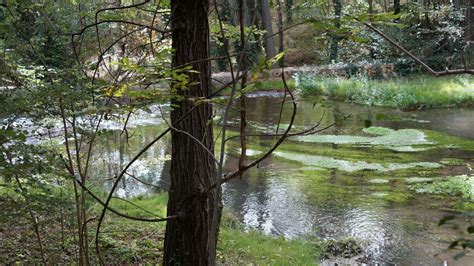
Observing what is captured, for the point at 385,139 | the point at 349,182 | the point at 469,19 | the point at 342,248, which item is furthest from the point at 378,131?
the point at 469,19

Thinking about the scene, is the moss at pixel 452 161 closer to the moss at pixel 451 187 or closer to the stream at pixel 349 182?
the stream at pixel 349 182

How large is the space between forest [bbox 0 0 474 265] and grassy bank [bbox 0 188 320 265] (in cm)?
2

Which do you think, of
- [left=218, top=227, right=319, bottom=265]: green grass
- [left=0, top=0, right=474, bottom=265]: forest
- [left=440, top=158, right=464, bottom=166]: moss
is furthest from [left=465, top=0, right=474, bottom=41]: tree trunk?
[left=218, top=227, right=319, bottom=265]: green grass

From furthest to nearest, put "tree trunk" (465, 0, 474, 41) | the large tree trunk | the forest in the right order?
"tree trunk" (465, 0, 474, 41)
the large tree trunk
the forest

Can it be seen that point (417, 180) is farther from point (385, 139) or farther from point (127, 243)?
point (127, 243)

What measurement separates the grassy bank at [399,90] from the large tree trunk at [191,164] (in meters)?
11.2

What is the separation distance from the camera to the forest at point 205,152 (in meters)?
2.14

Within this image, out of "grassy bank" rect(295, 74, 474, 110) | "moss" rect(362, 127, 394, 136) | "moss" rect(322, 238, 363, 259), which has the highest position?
"grassy bank" rect(295, 74, 474, 110)

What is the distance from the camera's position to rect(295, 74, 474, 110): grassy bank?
1340 centimetres

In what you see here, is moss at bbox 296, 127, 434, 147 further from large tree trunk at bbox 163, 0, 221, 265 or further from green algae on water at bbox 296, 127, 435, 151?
large tree trunk at bbox 163, 0, 221, 265

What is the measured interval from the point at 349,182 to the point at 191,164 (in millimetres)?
5251

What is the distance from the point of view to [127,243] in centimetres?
424

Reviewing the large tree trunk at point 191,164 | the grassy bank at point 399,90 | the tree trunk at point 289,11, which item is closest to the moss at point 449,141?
the grassy bank at point 399,90

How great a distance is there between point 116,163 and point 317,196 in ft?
11.6
